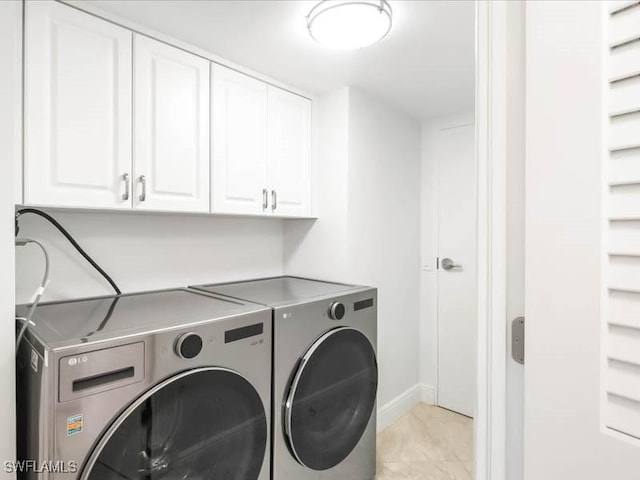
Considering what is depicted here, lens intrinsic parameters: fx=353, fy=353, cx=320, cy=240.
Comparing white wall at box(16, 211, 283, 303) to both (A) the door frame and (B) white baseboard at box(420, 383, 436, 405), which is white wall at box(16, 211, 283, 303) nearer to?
(B) white baseboard at box(420, 383, 436, 405)

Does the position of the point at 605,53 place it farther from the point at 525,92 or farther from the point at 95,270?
the point at 95,270

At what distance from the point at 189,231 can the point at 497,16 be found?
175cm

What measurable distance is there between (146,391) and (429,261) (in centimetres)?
228

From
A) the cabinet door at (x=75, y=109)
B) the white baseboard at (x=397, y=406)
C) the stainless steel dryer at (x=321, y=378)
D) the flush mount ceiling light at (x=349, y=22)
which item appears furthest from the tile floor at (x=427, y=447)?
the flush mount ceiling light at (x=349, y=22)

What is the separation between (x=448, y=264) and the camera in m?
2.71

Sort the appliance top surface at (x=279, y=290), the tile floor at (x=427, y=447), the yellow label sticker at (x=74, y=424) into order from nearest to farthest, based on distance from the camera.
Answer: the yellow label sticker at (x=74, y=424) → the appliance top surface at (x=279, y=290) → the tile floor at (x=427, y=447)

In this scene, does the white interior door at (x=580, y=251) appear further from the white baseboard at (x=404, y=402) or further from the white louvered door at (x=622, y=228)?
the white baseboard at (x=404, y=402)

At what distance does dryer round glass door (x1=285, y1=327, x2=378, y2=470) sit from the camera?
1.49 m

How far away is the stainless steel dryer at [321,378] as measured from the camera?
1444 millimetres

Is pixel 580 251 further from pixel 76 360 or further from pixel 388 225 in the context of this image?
pixel 388 225

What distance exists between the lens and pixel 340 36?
142cm

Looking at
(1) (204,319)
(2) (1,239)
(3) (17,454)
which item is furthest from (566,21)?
(3) (17,454)

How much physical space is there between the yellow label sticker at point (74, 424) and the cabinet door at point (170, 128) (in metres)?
0.83

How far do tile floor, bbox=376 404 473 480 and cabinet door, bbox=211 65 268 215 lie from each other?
5.46ft
